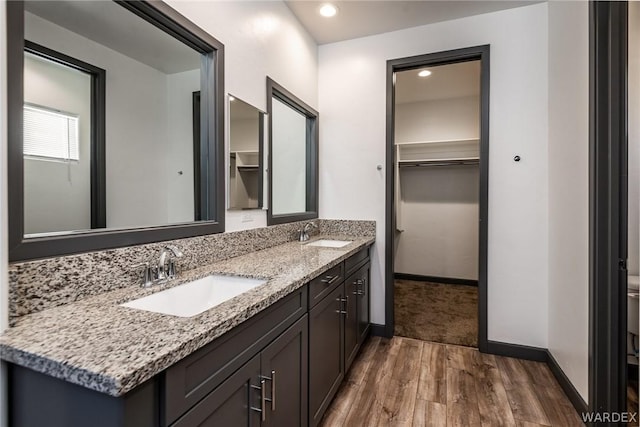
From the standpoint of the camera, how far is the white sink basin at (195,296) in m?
1.12

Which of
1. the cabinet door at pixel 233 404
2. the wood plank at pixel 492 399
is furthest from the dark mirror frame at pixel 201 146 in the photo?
the wood plank at pixel 492 399

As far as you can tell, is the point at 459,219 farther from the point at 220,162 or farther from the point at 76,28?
the point at 76,28

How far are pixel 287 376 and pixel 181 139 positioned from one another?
4.14ft

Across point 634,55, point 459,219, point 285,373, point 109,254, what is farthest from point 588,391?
point 459,219

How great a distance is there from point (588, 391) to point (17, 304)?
98.3 inches

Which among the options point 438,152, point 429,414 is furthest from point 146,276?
point 438,152

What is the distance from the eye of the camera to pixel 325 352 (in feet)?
5.46

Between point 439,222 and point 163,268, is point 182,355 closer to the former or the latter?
point 163,268

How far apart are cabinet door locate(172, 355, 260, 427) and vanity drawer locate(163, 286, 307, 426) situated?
2 cm

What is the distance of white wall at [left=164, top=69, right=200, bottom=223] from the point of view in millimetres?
1565

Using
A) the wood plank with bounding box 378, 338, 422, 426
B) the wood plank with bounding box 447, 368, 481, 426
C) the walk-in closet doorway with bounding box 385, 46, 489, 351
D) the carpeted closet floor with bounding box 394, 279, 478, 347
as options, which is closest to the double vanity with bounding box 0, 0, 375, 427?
the wood plank with bounding box 378, 338, 422, 426

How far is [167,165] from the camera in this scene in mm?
1568

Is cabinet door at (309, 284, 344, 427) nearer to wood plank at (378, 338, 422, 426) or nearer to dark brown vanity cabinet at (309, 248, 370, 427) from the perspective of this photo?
dark brown vanity cabinet at (309, 248, 370, 427)

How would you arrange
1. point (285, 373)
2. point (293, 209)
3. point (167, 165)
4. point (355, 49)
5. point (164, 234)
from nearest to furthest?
point (285, 373), point (164, 234), point (167, 165), point (293, 209), point (355, 49)
